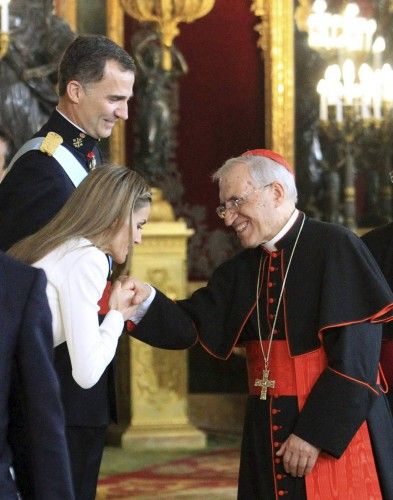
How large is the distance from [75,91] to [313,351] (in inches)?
41.5

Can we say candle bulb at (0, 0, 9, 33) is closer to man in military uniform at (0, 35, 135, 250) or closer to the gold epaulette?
man in military uniform at (0, 35, 135, 250)

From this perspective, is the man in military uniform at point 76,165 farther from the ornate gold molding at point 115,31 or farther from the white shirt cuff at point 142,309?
the ornate gold molding at point 115,31

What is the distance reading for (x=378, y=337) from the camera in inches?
150

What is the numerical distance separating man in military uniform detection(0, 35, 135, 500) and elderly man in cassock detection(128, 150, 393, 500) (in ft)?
1.28

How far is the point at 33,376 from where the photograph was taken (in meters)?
2.29

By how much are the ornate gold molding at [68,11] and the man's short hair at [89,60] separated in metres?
5.05

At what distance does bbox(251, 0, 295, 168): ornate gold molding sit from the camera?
9172mm

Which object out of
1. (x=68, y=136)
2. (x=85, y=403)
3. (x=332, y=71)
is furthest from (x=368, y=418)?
(x=332, y=71)

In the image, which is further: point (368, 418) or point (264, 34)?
point (264, 34)

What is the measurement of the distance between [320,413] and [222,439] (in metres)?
5.28

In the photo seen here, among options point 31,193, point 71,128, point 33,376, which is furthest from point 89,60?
point 33,376

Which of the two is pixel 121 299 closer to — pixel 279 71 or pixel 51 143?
pixel 51 143

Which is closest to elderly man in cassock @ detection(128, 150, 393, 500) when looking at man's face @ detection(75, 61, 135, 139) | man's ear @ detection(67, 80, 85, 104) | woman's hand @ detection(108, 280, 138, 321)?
woman's hand @ detection(108, 280, 138, 321)

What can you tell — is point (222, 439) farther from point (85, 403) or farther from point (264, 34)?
point (85, 403)
